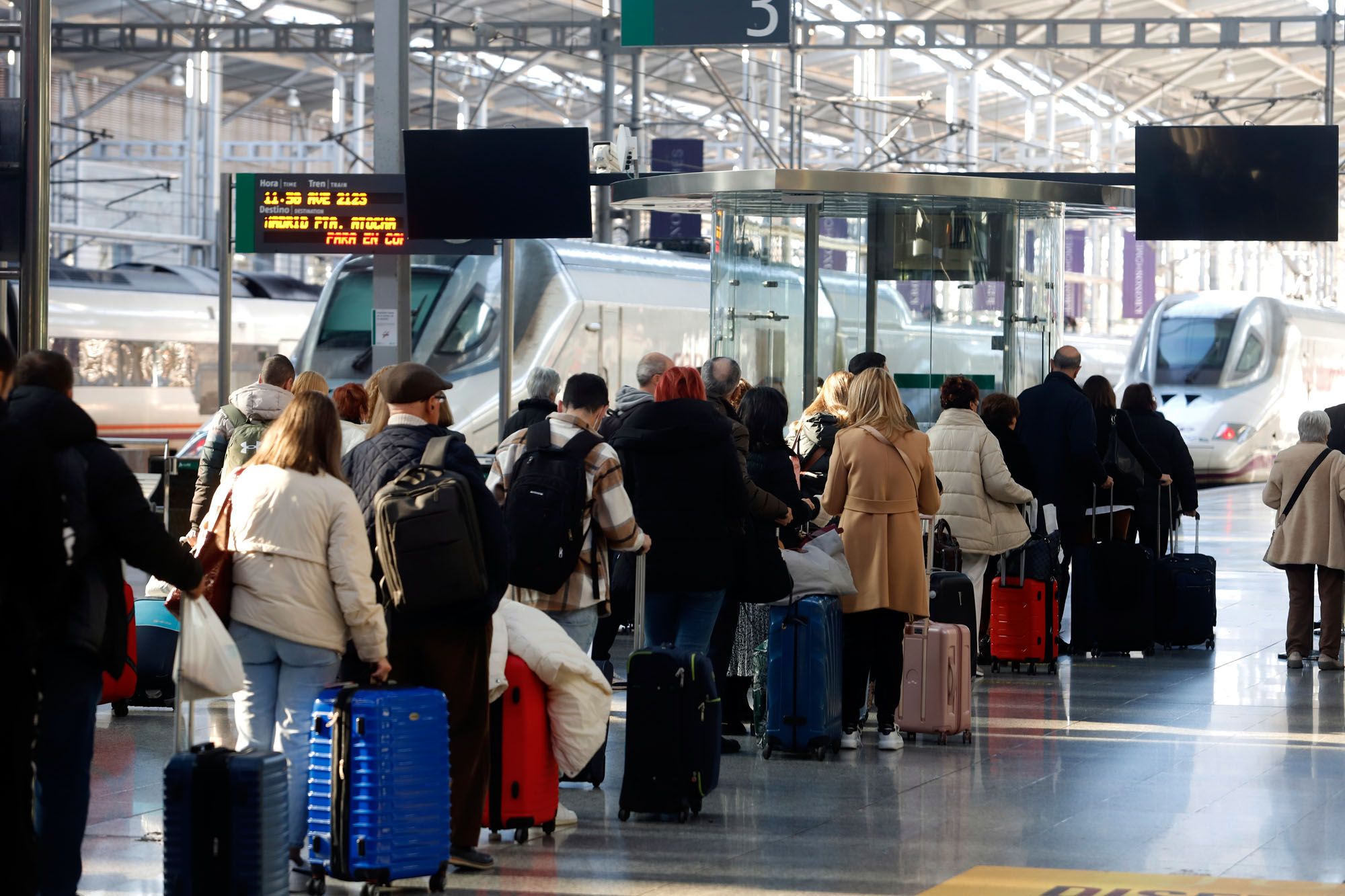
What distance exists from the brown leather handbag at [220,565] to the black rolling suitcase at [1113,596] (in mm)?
6298

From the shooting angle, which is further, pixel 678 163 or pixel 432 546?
pixel 678 163

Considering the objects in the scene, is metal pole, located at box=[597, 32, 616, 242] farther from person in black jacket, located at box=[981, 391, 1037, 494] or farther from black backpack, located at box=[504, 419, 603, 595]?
black backpack, located at box=[504, 419, 603, 595]

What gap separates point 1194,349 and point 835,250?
16401mm

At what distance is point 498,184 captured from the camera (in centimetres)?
1133

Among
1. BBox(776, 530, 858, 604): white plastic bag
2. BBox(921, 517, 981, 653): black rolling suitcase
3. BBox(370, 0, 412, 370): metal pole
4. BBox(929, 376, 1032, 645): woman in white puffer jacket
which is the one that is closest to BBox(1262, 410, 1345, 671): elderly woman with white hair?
BBox(929, 376, 1032, 645): woman in white puffer jacket

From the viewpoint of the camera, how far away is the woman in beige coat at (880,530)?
744cm

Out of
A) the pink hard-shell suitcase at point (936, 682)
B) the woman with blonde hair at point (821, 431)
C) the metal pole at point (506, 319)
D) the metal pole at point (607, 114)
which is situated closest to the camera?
the pink hard-shell suitcase at point (936, 682)

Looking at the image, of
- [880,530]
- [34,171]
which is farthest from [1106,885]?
[34,171]

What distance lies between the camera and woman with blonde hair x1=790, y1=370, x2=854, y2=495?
8.88 m

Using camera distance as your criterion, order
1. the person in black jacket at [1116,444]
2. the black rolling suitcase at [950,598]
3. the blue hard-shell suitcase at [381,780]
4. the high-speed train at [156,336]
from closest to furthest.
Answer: the blue hard-shell suitcase at [381,780]
the black rolling suitcase at [950,598]
the person in black jacket at [1116,444]
the high-speed train at [156,336]

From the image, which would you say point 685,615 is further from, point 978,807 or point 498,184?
point 498,184

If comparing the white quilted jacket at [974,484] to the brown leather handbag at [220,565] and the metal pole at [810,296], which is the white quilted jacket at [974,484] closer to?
the metal pole at [810,296]

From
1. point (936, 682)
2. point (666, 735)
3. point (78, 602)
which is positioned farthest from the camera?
point (936, 682)

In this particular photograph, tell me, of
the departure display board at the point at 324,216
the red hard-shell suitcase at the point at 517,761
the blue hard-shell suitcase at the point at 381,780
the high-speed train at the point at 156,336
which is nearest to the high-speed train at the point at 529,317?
the departure display board at the point at 324,216
